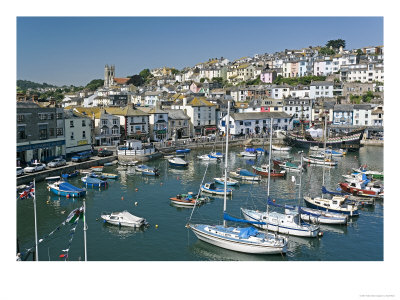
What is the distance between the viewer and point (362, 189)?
96.1ft

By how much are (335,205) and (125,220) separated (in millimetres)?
12530

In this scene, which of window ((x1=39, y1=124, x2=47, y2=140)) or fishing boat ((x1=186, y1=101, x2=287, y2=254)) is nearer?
fishing boat ((x1=186, y1=101, x2=287, y2=254))

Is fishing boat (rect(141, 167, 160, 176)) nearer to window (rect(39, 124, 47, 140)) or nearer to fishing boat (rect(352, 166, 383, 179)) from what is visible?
window (rect(39, 124, 47, 140))

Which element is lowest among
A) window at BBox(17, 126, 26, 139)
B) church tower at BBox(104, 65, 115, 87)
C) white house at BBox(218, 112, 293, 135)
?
window at BBox(17, 126, 26, 139)

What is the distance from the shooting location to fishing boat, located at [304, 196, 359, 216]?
25108mm

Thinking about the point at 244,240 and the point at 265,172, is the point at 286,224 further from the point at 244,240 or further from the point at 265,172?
the point at 265,172

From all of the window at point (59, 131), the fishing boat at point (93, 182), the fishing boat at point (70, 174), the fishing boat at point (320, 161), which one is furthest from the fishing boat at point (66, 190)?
the fishing boat at point (320, 161)

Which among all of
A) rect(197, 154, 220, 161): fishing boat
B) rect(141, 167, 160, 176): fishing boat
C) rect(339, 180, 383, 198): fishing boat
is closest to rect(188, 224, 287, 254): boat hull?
rect(339, 180, 383, 198): fishing boat

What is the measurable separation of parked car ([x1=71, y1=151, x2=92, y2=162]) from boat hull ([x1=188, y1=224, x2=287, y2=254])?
70.3ft

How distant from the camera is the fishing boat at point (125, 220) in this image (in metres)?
22.8

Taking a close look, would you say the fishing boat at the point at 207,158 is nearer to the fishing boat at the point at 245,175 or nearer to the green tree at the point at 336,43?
the fishing boat at the point at 245,175

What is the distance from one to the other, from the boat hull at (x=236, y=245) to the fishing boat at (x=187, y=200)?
5.96 metres

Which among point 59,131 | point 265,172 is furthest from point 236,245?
point 59,131
